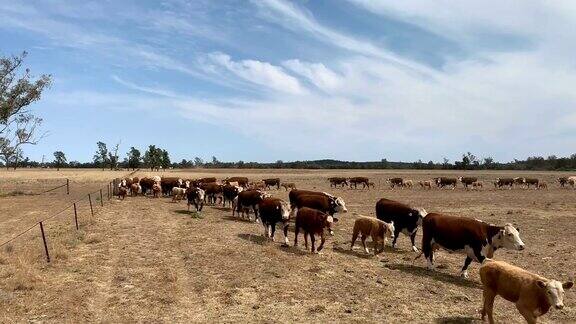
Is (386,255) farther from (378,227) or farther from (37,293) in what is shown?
(37,293)

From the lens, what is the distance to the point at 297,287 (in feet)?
38.5

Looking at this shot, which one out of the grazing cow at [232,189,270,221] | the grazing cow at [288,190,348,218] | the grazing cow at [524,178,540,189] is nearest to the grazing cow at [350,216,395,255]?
the grazing cow at [288,190,348,218]

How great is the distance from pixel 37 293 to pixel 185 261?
429 centimetres

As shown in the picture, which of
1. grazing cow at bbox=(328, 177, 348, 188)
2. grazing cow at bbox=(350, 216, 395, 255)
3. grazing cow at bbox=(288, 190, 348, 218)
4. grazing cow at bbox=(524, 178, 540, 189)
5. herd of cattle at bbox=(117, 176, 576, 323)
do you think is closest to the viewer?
herd of cattle at bbox=(117, 176, 576, 323)

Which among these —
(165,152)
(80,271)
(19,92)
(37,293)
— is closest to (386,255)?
(80,271)

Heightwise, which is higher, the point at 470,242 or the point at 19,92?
the point at 19,92

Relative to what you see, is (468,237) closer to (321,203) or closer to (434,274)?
(434,274)

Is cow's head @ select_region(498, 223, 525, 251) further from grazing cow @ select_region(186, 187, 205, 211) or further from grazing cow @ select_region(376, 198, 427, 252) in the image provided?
grazing cow @ select_region(186, 187, 205, 211)

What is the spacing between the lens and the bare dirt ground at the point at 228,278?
9961 mm

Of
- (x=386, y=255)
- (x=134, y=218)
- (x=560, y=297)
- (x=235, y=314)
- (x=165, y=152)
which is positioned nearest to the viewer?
(x=560, y=297)

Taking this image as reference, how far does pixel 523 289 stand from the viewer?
9008mm

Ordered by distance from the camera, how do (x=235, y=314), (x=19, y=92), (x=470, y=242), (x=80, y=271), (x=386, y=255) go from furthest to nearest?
1. (x=19, y=92)
2. (x=386, y=255)
3. (x=470, y=242)
4. (x=80, y=271)
5. (x=235, y=314)

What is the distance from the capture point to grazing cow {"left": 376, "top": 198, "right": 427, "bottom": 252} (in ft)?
58.4

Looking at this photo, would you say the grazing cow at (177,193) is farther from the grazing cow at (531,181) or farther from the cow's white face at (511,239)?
the grazing cow at (531,181)
